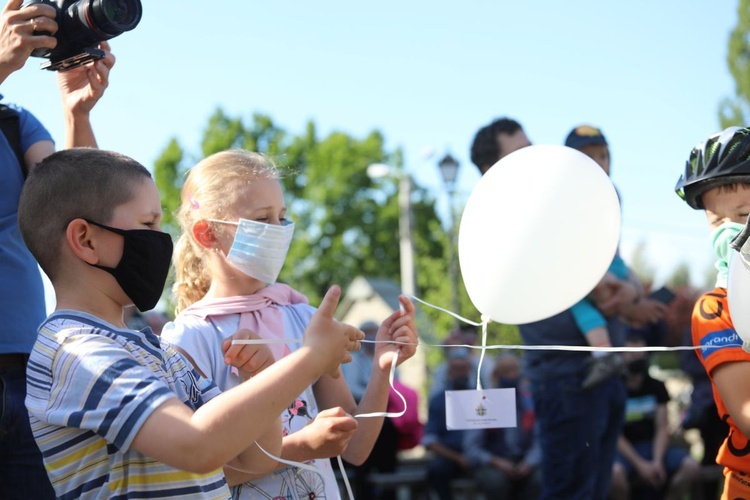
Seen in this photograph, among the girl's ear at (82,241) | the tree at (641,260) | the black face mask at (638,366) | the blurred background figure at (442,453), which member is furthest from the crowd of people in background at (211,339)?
the tree at (641,260)

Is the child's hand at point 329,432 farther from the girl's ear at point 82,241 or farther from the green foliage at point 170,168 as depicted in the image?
the green foliage at point 170,168

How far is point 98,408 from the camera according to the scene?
1903mm

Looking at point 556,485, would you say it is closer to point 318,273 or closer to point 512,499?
point 512,499

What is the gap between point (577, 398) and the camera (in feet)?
13.9

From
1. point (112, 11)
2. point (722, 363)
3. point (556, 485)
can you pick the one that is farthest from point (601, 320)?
point (112, 11)

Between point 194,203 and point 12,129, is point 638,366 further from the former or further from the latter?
point 12,129

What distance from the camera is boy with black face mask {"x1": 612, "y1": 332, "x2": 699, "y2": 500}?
7.71 m

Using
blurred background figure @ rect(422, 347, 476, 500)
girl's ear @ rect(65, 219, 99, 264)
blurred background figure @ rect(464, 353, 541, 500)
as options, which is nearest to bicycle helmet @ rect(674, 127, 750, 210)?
girl's ear @ rect(65, 219, 99, 264)

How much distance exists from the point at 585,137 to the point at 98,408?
3.11 metres

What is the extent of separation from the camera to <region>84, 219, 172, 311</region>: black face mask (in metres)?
0.95

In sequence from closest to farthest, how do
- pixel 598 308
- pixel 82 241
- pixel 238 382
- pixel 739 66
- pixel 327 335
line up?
pixel 327 335
pixel 82 241
pixel 238 382
pixel 598 308
pixel 739 66

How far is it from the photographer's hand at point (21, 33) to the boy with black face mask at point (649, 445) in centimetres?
599

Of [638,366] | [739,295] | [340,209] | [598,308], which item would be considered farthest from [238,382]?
[340,209]

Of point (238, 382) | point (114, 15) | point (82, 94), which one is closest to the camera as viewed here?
point (238, 382)
